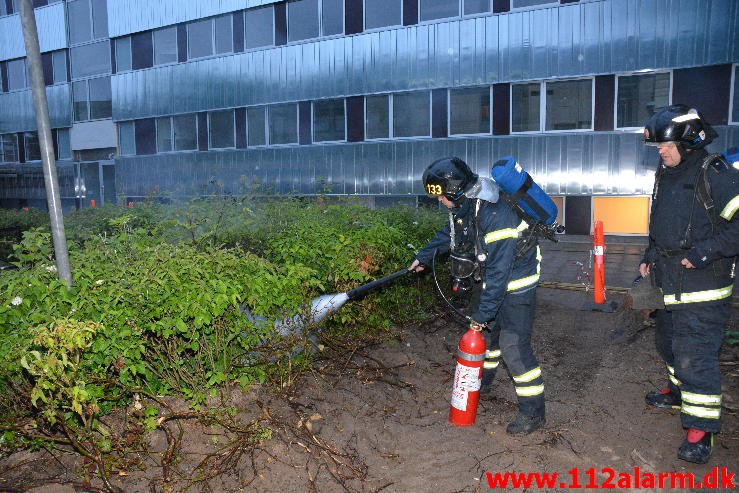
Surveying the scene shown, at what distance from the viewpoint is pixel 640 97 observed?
13820 millimetres

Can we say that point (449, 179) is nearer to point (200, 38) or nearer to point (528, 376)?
point (528, 376)

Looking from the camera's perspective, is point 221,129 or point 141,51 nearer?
point 221,129

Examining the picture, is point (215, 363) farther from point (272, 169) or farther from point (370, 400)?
point (272, 169)

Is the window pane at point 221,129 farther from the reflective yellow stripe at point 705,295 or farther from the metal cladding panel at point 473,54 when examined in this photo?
the reflective yellow stripe at point 705,295

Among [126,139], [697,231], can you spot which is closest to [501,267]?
[697,231]

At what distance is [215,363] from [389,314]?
7.72 ft

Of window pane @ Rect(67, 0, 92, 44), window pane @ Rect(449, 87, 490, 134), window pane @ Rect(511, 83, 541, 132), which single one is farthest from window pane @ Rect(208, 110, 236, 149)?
window pane @ Rect(511, 83, 541, 132)

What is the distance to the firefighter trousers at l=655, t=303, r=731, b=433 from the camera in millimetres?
3746

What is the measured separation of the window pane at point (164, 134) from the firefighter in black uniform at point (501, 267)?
63.7 ft

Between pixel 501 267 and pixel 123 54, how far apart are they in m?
22.6

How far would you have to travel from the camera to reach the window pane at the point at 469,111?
50.8 feet

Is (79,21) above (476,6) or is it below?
above

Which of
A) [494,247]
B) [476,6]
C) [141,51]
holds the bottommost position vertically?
[494,247]

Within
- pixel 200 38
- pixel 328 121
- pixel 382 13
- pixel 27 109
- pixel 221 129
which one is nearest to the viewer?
pixel 382 13
